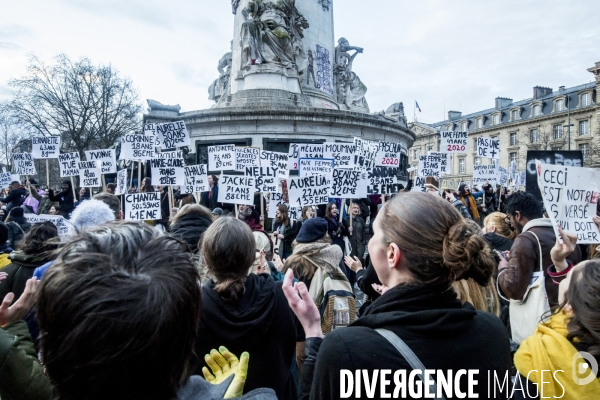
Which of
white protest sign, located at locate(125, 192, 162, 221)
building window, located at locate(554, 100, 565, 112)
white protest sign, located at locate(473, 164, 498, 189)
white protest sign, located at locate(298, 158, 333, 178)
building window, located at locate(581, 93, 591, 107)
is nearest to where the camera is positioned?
white protest sign, located at locate(125, 192, 162, 221)

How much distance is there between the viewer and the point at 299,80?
752 inches

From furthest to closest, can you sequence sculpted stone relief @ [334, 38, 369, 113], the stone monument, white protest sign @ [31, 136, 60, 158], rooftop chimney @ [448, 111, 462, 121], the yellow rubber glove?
rooftop chimney @ [448, 111, 462, 121] → sculpted stone relief @ [334, 38, 369, 113] → the stone monument → white protest sign @ [31, 136, 60, 158] → the yellow rubber glove

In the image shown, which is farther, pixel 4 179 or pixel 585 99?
pixel 585 99

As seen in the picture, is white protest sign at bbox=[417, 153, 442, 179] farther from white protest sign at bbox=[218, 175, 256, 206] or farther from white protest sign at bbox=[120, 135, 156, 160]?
white protest sign at bbox=[120, 135, 156, 160]

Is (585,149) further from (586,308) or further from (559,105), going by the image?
(586,308)

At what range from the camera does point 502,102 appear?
242 feet

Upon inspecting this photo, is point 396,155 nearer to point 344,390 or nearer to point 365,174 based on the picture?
point 365,174

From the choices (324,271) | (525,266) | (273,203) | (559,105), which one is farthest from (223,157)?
(559,105)

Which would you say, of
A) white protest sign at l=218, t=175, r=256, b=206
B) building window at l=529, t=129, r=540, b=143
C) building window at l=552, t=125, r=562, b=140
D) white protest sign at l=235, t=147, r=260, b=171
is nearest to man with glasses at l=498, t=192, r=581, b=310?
white protest sign at l=218, t=175, r=256, b=206

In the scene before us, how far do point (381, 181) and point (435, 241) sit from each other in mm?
7683

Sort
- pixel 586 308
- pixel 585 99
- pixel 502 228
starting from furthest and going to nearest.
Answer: pixel 585 99
pixel 502 228
pixel 586 308

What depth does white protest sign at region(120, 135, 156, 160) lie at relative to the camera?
10461mm

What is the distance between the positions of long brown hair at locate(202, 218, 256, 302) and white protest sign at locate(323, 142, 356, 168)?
7.44 m

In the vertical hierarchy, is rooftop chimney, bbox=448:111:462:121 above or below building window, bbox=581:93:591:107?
above
